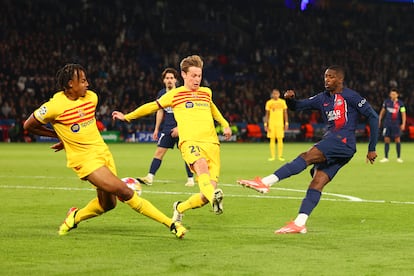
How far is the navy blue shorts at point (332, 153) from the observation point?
10.0 m

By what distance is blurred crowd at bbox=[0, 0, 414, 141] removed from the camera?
45.8 metres

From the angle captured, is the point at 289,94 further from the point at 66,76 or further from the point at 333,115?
the point at 66,76

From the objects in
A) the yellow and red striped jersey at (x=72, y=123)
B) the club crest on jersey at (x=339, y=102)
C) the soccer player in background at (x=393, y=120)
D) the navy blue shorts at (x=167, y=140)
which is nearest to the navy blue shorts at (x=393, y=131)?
the soccer player in background at (x=393, y=120)

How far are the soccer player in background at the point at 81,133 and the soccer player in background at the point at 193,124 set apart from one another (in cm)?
64

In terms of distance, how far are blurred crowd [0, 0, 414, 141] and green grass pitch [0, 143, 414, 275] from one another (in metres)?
28.5

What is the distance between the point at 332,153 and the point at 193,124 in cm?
Result: 167

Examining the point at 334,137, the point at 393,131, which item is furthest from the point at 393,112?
the point at 334,137

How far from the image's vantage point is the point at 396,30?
6050cm

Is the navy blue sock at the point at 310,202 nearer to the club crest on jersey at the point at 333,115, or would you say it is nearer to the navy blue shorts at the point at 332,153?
the navy blue shorts at the point at 332,153

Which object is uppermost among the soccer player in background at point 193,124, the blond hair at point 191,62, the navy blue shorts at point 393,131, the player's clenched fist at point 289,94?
the blond hair at point 191,62

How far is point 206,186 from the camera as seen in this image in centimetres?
977

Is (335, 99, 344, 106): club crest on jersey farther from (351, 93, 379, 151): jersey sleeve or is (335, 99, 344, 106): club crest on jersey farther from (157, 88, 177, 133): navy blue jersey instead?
(157, 88, 177, 133): navy blue jersey

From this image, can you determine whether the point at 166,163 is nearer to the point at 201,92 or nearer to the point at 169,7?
the point at 201,92

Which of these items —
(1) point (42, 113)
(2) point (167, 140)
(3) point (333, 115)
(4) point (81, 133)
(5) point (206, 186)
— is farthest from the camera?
(2) point (167, 140)
